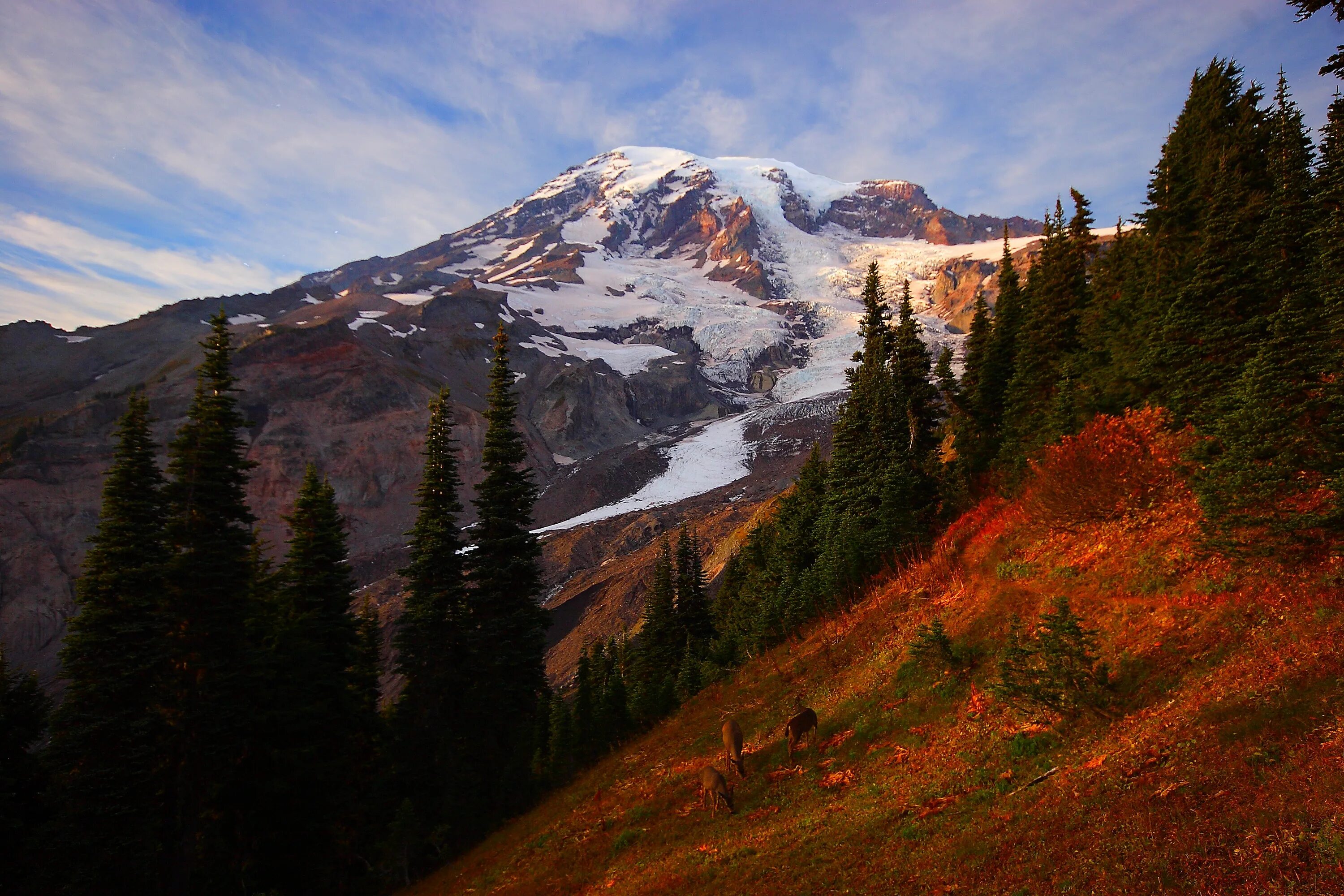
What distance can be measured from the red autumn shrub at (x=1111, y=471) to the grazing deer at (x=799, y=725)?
26.5 feet

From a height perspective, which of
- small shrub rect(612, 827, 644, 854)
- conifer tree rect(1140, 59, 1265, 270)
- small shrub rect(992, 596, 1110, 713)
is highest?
conifer tree rect(1140, 59, 1265, 270)

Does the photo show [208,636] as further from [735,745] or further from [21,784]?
[735,745]

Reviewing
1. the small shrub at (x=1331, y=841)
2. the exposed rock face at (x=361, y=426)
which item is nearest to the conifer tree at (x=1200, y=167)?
the small shrub at (x=1331, y=841)

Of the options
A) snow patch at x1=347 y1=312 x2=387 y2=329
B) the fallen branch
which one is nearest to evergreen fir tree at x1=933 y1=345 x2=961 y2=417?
the fallen branch

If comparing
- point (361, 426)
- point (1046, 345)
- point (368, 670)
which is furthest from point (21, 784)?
point (361, 426)

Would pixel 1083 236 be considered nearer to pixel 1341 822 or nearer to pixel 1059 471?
pixel 1059 471

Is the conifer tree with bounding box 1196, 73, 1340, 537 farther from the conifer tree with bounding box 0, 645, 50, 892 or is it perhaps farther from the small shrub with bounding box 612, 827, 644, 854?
the conifer tree with bounding box 0, 645, 50, 892

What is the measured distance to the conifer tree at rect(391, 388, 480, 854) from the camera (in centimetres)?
2394

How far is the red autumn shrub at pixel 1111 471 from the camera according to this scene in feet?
48.7

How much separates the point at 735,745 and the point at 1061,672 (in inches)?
274

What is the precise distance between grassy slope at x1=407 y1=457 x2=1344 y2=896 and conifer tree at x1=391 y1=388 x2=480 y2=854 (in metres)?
5.84

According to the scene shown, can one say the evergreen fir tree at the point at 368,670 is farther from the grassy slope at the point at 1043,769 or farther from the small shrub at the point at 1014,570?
the small shrub at the point at 1014,570

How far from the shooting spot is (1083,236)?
29.5 metres

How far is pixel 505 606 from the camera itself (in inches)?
1045
